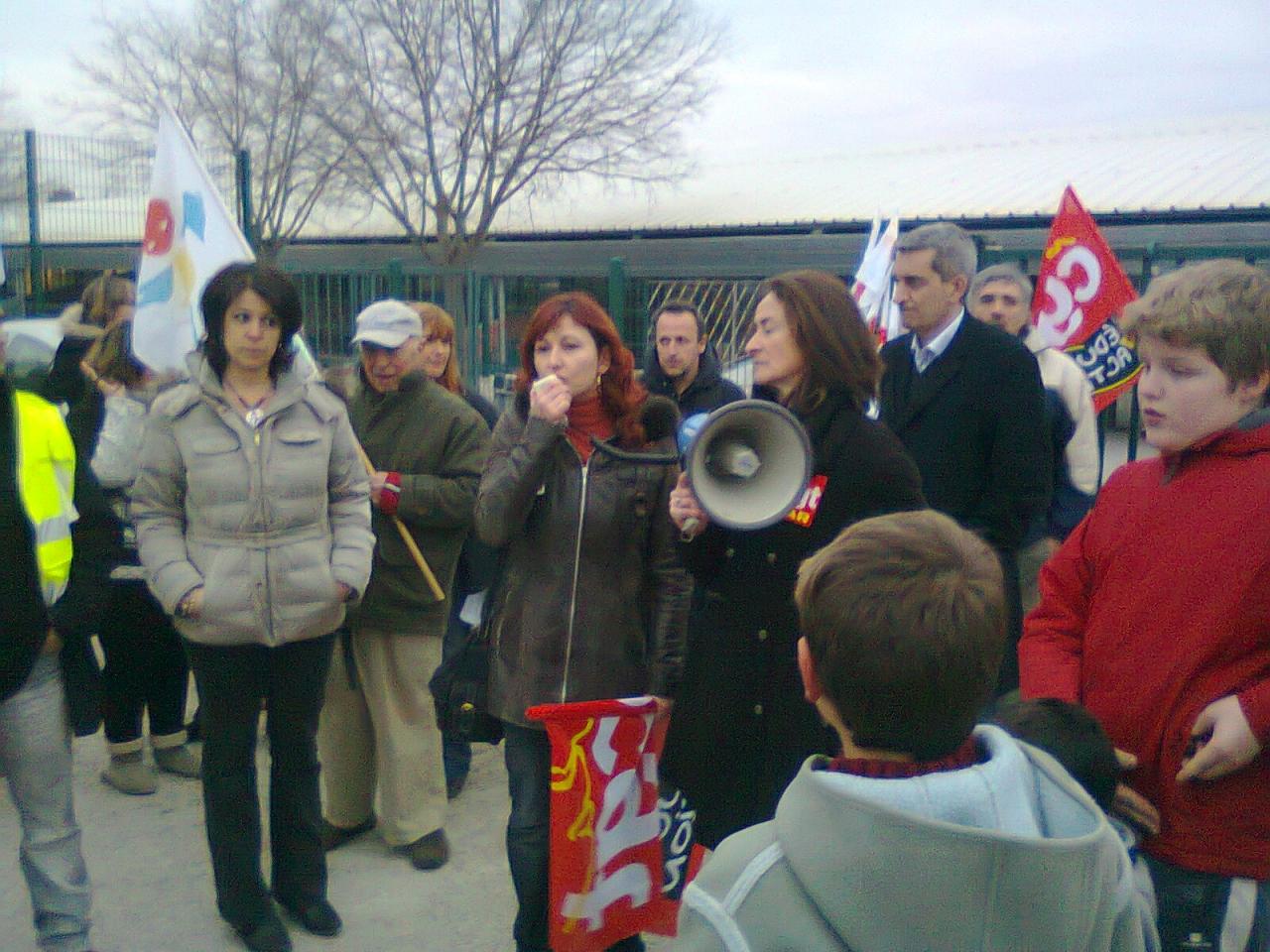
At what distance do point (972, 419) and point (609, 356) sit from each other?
1193 mm

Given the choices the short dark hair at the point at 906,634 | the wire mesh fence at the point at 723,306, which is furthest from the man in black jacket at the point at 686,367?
the short dark hair at the point at 906,634

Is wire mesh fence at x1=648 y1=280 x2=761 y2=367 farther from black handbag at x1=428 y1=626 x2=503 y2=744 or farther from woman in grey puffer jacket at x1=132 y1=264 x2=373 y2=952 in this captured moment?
black handbag at x1=428 y1=626 x2=503 y2=744

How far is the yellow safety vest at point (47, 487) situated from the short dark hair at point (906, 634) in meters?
2.21

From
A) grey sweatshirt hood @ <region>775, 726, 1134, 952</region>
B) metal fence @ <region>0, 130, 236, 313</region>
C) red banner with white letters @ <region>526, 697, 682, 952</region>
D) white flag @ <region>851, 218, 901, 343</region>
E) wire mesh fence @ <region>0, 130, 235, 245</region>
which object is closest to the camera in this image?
grey sweatshirt hood @ <region>775, 726, 1134, 952</region>

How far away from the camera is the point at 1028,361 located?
12.3 feet

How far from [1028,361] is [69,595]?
9.17 feet

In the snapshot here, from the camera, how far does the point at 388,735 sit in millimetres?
4078

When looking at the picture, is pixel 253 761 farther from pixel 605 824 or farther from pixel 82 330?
pixel 82 330

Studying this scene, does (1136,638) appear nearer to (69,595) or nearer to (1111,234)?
(69,595)

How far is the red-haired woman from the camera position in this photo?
305cm

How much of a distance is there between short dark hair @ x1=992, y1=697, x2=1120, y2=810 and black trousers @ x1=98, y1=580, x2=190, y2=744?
12.1 feet

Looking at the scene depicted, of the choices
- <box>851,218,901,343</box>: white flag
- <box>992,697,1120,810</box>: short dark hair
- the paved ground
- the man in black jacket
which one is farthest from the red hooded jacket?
<box>851,218,901,343</box>: white flag

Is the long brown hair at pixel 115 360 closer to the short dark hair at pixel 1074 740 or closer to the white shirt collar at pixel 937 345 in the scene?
the white shirt collar at pixel 937 345

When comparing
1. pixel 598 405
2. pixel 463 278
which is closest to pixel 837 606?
pixel 598 405
